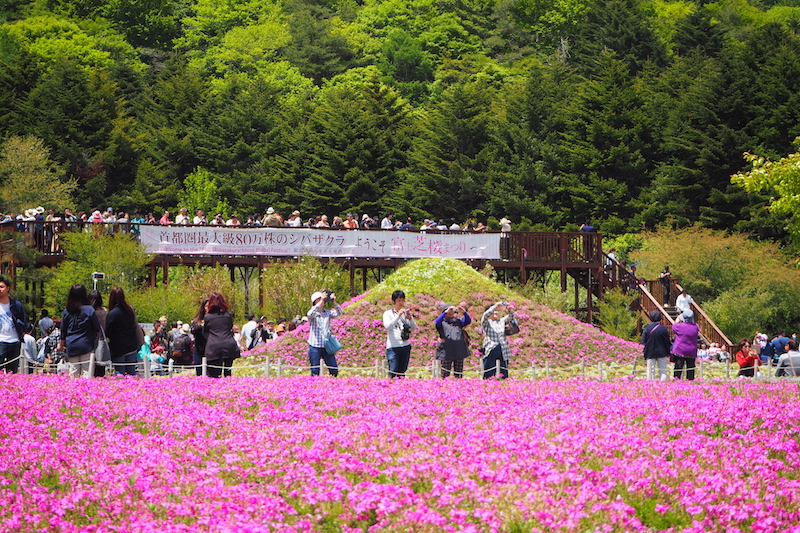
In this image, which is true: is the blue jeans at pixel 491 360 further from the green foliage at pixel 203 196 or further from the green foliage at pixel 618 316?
the green foliage at pixel 203 196

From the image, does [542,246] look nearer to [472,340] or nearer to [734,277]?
[734,277]

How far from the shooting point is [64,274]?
3641cm

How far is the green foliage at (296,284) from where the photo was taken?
36000mm

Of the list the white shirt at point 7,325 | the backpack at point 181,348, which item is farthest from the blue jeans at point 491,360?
the white shirt at point 7,325

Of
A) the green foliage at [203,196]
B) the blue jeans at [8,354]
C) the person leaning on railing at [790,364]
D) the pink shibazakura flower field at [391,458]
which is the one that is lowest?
the pink shibazakura flower field at [391,458]

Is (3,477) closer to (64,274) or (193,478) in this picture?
(193,478)

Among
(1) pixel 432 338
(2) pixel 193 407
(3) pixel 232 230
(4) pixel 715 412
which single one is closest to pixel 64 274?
(3) pixel 232 230

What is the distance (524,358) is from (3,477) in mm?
17732

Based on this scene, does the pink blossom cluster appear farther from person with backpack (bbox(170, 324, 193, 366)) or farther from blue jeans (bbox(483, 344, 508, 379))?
blue jeans (bbox(483, 344, 508, 379))

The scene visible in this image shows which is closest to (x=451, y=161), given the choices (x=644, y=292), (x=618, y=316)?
(x=618, y=316)

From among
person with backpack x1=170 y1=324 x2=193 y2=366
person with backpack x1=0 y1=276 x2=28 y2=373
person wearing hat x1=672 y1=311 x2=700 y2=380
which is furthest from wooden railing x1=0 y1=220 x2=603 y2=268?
person with backpack x1=0 y1=276 x2=28 y2=373

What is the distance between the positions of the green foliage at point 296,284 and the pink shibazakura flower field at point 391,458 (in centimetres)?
2003

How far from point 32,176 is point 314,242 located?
24222 mm

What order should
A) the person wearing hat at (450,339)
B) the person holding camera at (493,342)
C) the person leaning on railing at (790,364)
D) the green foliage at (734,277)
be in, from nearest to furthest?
the person wearing hat at (450,339), the person holding camera at (493,342), the person leaning on railing at (790,364), the green foliage at (734,277)
